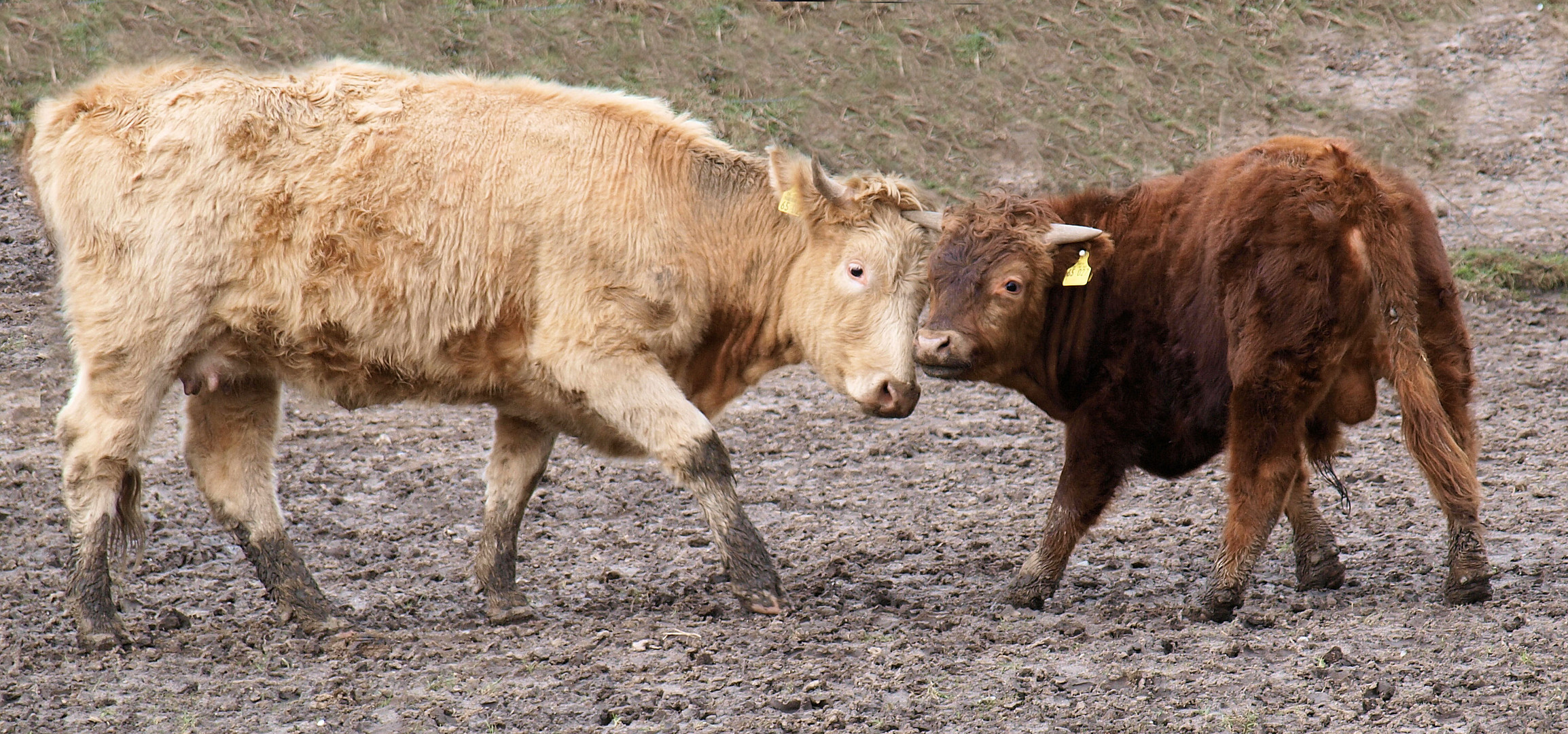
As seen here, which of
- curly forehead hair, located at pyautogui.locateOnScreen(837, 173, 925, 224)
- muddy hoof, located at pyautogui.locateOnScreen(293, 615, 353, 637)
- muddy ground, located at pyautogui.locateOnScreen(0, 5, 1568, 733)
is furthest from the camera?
curly forehead hair, located at pyautogui.locateOnScreen(837, 173, 925, 224)

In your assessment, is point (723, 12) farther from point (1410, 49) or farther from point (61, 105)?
point (61, 105)

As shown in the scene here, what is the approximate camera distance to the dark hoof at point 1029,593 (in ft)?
20.7

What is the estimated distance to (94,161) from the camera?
20.3ft

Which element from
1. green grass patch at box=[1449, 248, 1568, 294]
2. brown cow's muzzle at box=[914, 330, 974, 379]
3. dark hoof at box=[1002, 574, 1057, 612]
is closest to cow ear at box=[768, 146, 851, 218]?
brown cow's muzzle at box=[914, 330, 974, 379]

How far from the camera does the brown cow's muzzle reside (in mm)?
6230

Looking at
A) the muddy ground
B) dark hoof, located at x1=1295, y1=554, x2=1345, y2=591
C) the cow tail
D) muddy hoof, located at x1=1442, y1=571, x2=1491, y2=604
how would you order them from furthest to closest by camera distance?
1. dark hoof, located at x1=1295, y1=554, x2=1345, y2=591
2. muddy hoof, located at x1=1442, y1=571, x2=1491, y2=604
3. the cow tail
4. the muddy ground

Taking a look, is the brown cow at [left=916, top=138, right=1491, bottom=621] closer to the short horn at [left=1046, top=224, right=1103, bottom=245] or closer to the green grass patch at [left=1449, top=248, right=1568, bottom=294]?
the short horn at [left=1046, top=224, right=1103, bottom=245]

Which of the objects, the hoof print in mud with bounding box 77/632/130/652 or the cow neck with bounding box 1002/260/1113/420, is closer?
the hoof print in mud with bounding box 77/632/130/652

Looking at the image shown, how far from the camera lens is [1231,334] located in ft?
19.1

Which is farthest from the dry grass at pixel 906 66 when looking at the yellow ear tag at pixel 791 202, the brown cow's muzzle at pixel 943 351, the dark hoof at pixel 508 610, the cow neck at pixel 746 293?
the brown cow's muzzle at pixel 943 351

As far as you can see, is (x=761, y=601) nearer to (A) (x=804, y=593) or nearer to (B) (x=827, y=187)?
(A) (x=804, y=593)

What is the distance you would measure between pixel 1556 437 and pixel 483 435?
20.8 feet

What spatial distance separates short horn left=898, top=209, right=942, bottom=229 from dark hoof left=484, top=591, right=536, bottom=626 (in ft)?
7.77

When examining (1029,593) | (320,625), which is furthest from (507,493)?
(1029,593)
